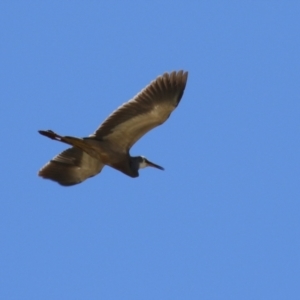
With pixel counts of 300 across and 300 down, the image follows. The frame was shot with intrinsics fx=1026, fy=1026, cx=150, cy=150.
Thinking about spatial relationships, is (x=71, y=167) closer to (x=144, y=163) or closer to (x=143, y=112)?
(x=144, y=163)

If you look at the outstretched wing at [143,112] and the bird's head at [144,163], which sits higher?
the outstretched wing at [143,112]

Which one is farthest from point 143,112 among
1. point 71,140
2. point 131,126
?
point 71,140

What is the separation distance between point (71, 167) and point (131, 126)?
2083 mm

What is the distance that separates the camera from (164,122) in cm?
1770

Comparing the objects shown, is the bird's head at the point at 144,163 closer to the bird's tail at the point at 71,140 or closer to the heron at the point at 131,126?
the heron at the point at 131,126

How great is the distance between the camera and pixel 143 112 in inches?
691

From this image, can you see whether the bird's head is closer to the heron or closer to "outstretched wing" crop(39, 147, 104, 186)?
the heron

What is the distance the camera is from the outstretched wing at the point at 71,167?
19.3 metres

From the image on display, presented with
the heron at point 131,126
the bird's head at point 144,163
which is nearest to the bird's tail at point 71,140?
the heron at point 131,126

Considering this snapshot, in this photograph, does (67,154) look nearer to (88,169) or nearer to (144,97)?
(88,169)

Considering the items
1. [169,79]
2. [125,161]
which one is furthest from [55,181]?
[169,79]

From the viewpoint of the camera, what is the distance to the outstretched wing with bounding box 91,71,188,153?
17.3 metres

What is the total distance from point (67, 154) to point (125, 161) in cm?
159

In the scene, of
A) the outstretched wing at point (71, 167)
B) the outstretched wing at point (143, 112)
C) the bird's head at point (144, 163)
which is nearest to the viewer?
the outstretched wing at point (143, 112)
